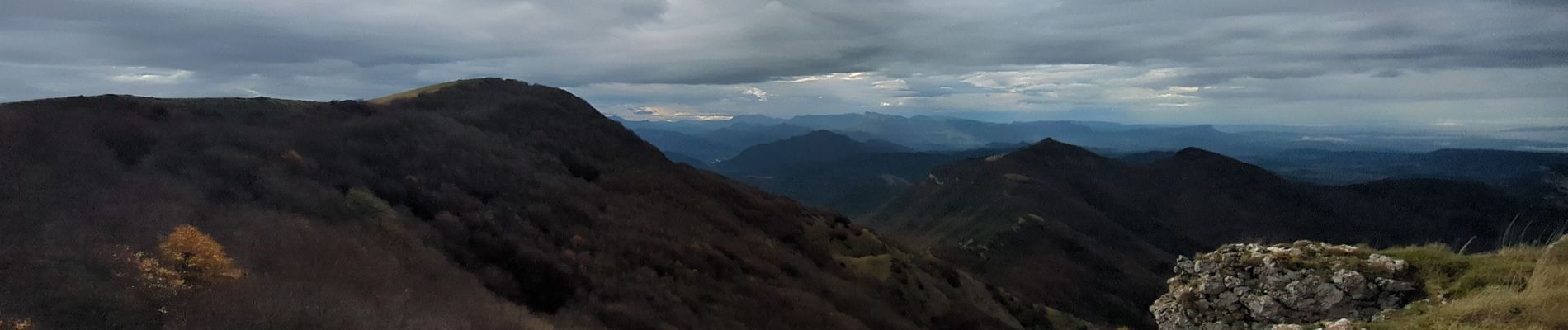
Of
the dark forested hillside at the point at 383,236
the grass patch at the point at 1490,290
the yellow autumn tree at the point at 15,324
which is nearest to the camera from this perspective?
the yellow autumn tree at the point at 15,324

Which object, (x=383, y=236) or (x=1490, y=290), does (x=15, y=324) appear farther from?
(x=1490, y=290)

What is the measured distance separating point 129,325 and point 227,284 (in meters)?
2.13

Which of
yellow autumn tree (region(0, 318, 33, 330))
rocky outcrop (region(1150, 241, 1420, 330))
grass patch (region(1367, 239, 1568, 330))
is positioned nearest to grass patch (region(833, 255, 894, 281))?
rocky outcrop (region(1150, 241, 1420, 330))

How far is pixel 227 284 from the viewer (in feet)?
36.5

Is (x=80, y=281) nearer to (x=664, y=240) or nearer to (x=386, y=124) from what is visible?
(x=664, y=240)

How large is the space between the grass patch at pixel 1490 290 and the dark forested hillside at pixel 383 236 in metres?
15.6

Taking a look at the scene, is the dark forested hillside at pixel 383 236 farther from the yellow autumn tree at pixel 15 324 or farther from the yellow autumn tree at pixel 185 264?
the yellow autumn tree at pixel 15 324

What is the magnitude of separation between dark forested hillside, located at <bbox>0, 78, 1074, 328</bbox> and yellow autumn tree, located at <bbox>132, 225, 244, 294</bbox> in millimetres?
42

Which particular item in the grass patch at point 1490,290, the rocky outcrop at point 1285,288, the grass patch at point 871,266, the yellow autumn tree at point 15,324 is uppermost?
the yellow autumn tree at point 15,324

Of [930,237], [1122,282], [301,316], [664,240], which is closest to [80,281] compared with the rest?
[301,316]

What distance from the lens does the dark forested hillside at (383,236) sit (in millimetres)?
10945

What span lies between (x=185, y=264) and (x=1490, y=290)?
22.6 meters

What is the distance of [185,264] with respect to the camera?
11750 mm

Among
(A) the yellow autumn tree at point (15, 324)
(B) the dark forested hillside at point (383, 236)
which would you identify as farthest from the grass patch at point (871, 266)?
(A) the yellow autumn tree at point (15, 324)
